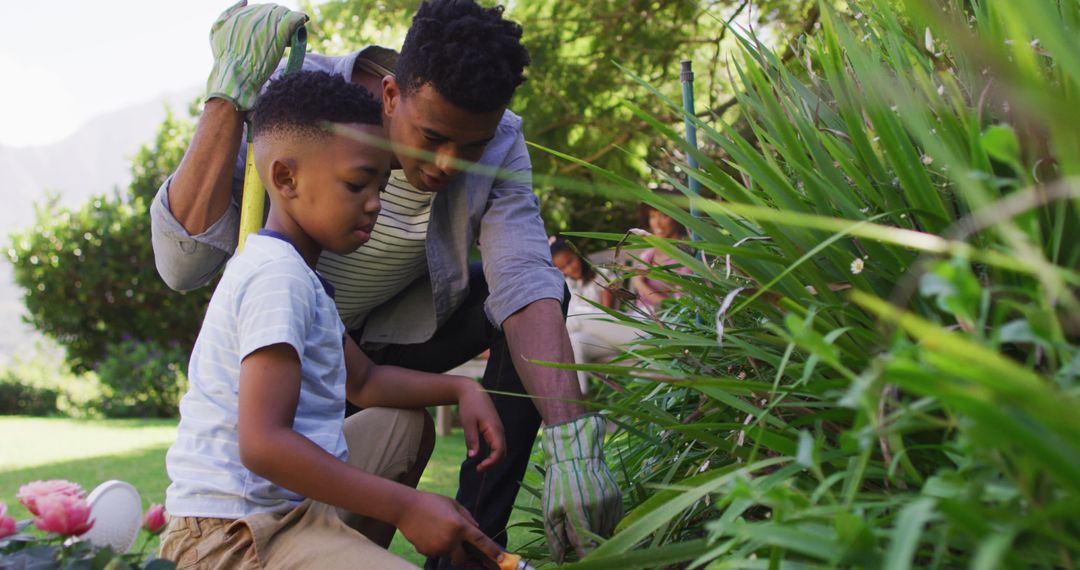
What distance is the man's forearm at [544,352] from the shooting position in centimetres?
186

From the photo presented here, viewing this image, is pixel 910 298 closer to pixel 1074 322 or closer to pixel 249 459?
pixel 1074 322

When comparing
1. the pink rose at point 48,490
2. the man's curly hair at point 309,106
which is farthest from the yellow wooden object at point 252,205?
the pink rose at point 48,490

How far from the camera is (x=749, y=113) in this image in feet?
5.77

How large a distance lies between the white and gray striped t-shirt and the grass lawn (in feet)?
2.53

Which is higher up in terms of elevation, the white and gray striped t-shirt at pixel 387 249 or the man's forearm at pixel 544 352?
the white and gray striped t-shirt at pixel 387 249

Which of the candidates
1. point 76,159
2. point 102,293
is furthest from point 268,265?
point 76,159

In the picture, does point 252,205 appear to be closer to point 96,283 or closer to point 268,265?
point 268,265

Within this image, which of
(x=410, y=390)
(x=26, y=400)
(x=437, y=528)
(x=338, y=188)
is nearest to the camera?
(x=437, y=528)

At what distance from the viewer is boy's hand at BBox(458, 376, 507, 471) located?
1909 mm

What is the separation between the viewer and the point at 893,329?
1.10m

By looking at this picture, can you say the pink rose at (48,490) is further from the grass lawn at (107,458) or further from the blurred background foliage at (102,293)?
the blurred background foliage at (102,293)

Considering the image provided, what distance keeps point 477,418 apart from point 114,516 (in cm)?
74

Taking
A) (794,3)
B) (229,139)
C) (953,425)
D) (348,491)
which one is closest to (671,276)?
(348,491)

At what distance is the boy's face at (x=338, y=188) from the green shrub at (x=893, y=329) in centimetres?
51
